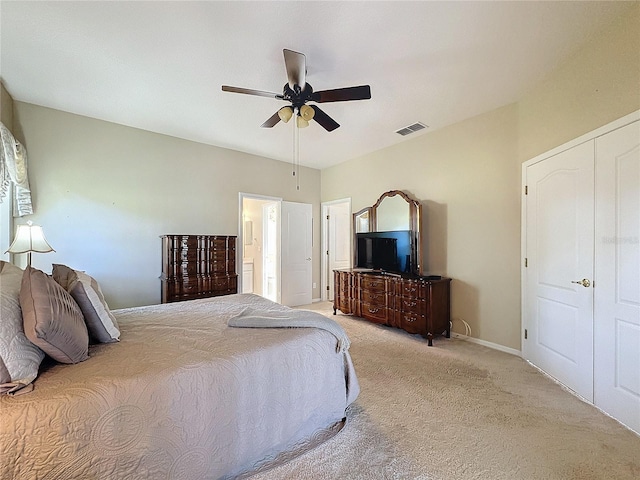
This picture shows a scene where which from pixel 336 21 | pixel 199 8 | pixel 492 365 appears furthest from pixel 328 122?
pixel 492 365

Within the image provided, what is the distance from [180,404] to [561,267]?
3078 millimetres

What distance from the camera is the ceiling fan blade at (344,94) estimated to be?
213cm

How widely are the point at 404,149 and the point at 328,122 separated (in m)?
2.07

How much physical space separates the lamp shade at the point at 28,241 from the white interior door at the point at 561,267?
4853mm

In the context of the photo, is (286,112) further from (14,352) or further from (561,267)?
(561,267)

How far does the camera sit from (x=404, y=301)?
142 inches

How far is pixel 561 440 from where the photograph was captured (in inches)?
67.6

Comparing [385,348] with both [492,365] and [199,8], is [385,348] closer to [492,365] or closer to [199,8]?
[492,365]

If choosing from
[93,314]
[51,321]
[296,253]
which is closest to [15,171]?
[93,314]

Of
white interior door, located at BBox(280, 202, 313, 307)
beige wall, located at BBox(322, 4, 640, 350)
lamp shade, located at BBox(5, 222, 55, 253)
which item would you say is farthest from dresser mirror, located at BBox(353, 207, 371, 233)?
lamp shade, located at BBox(5, 222, 55, 253)

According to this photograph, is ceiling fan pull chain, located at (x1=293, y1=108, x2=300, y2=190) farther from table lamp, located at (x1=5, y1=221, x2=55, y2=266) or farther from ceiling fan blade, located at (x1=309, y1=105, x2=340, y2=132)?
table lamp, located at (x1=5, y1=221, x2=55, y2=266)

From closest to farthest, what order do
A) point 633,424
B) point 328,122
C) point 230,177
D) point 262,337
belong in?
point 262,337
point 633,424
point 328,122
point 230,177

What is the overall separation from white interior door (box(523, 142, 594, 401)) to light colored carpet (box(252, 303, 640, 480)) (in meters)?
0.22

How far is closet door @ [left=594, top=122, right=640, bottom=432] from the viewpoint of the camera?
1821 millimetres
